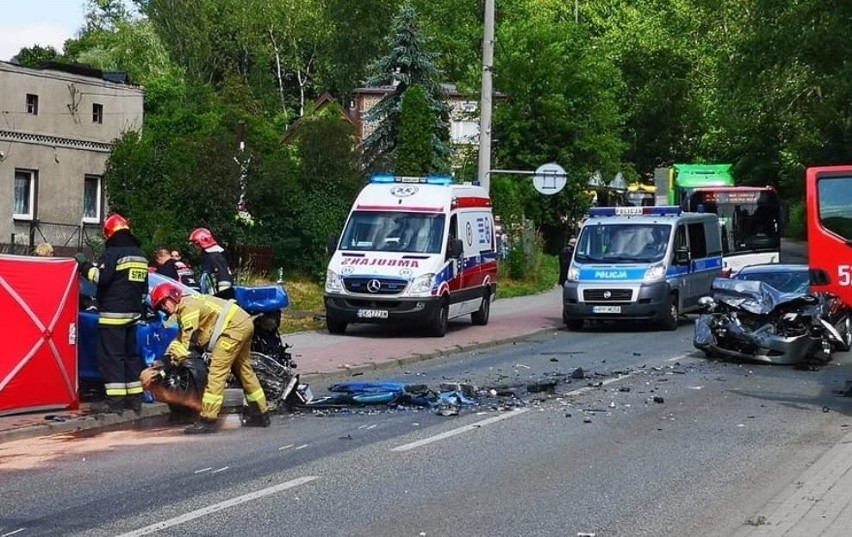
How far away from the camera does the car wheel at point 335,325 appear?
924 inches

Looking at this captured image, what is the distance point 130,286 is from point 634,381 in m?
6.81

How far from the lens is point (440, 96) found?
2200 inches

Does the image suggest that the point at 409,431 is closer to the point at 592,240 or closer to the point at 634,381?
the point at 634,381

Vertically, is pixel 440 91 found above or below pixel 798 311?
above

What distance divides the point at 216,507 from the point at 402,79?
152 feet

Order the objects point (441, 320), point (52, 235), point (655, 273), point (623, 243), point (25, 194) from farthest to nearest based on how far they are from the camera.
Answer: point (25, 194) → point (52, 235) → point (623, 243) → point (655, 273) → point (441, 320)

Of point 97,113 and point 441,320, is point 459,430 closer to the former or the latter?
point 441,320

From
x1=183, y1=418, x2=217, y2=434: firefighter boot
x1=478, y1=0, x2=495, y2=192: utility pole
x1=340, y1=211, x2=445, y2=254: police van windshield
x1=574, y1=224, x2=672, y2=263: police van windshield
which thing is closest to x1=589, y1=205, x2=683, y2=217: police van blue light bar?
x1=574, y1=224, x2=672, y2=263: police van windshield

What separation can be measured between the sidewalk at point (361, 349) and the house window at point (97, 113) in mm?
20543

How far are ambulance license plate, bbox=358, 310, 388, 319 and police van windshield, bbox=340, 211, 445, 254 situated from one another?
4.12 ft

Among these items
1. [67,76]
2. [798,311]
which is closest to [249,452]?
[798,311]

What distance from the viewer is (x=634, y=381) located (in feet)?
55.9

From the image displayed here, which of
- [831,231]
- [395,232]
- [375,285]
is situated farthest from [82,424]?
[395,232]

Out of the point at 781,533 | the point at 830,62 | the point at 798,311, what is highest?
the point at 830,62
